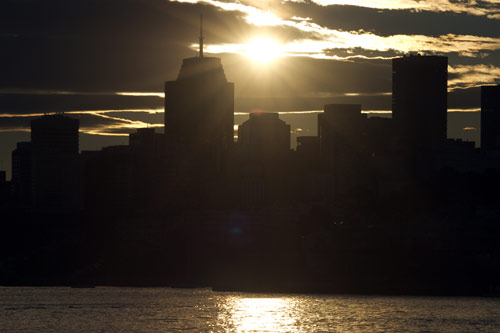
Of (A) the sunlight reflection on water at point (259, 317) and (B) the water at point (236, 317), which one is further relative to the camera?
(A) the sunlight reflection on water at point (259, 317)

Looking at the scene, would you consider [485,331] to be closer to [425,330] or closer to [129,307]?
[425,330]

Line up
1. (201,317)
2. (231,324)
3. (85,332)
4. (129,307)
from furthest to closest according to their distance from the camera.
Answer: (129,307) → (201,317) → (231,324) → (85,332)

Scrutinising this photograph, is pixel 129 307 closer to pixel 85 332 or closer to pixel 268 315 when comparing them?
pixel 268 315

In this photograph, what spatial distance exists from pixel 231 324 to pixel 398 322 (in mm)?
25189

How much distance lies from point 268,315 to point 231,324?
20.6 metres

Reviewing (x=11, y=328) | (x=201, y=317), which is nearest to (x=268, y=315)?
(x=201, y=317)

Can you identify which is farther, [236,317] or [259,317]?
[259,317]

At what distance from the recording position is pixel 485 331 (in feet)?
472

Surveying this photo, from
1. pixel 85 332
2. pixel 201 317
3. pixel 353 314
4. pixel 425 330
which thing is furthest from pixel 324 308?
pixel 85 332

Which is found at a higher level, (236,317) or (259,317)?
(236,317)

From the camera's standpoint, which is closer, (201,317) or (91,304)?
(201,317)

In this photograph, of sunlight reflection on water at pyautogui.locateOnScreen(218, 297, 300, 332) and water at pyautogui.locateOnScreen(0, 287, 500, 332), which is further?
sunlight reflection on water at pyautogui.locateOnScreen(218, 297, 300, 332)

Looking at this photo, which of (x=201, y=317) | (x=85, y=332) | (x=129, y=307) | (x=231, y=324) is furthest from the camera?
(x=129, y=307)

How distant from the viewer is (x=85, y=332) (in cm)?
13825
